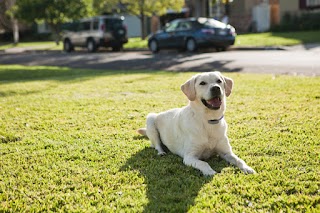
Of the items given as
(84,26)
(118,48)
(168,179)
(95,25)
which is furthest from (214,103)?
(84,26)

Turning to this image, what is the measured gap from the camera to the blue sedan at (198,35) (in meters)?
19.1

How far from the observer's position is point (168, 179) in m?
3.97

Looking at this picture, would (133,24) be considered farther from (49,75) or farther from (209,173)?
(209,173)

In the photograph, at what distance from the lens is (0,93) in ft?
32.4

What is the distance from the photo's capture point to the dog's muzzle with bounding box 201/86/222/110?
4.19m

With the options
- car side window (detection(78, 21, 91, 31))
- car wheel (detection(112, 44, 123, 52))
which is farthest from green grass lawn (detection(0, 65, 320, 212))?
car side window (detection(78, 21, 91, 31))

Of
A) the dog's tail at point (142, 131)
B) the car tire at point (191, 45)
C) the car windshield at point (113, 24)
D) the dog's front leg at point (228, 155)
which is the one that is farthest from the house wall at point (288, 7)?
the dog's front leg at point (228, 155)

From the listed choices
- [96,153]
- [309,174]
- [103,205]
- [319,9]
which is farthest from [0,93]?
[319,9]

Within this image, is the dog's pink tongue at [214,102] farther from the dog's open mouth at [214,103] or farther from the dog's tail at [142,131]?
the dog's tail at [142,131]

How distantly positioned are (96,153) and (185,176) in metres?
1.34

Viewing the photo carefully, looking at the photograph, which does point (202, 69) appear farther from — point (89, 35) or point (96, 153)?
point (89, 35)

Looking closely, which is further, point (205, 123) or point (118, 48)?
point (118, 48)

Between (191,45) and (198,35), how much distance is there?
2.03 feet

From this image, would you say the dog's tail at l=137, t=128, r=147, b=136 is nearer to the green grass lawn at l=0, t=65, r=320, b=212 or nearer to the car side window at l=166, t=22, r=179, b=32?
the green grass lawn at l=0, t=65, r=320, b=212
